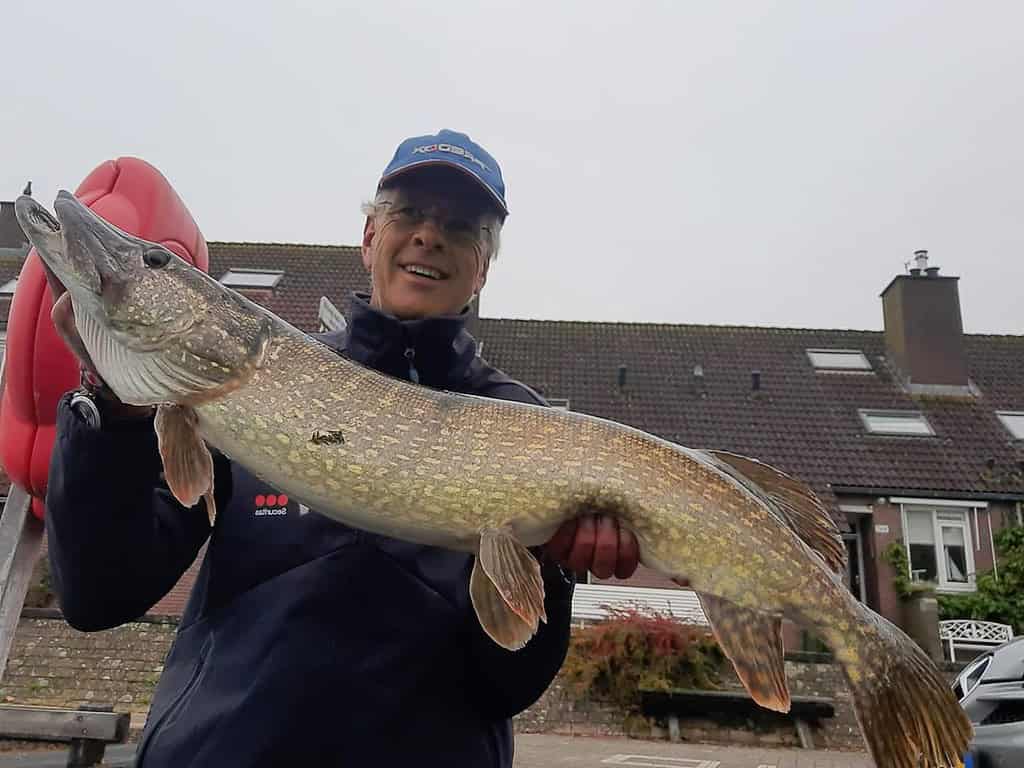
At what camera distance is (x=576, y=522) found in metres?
1.93

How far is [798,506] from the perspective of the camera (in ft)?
7.18

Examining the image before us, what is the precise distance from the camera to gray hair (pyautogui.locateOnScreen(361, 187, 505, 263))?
7.37ft

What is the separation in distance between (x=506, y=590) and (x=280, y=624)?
48cm

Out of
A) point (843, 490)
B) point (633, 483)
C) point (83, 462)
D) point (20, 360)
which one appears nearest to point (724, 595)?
point (633, 483)

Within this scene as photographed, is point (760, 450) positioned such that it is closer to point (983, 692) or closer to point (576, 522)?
point (983, 692)

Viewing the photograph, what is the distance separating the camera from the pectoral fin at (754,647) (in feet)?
6.22

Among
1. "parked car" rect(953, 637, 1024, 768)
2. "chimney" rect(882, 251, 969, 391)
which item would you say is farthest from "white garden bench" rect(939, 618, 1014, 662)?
"parked car" rect(953, 637, 1024, 768)

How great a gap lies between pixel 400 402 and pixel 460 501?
29 centimetres

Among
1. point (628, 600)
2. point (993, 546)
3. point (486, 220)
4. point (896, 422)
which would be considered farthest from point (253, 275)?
point (486, 220)

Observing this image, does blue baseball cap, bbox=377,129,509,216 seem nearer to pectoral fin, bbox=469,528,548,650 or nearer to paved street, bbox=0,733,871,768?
pectoral fin, bbox=469,528,548,650

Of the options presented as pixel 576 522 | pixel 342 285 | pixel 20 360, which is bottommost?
pixel 576 522

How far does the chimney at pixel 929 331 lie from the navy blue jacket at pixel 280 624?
15706 millimetres

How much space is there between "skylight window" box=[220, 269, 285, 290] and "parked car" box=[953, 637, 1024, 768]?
1307 centimetres

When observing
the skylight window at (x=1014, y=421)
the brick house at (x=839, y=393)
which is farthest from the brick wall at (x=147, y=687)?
the skylight window at (x=1014, y=421)
